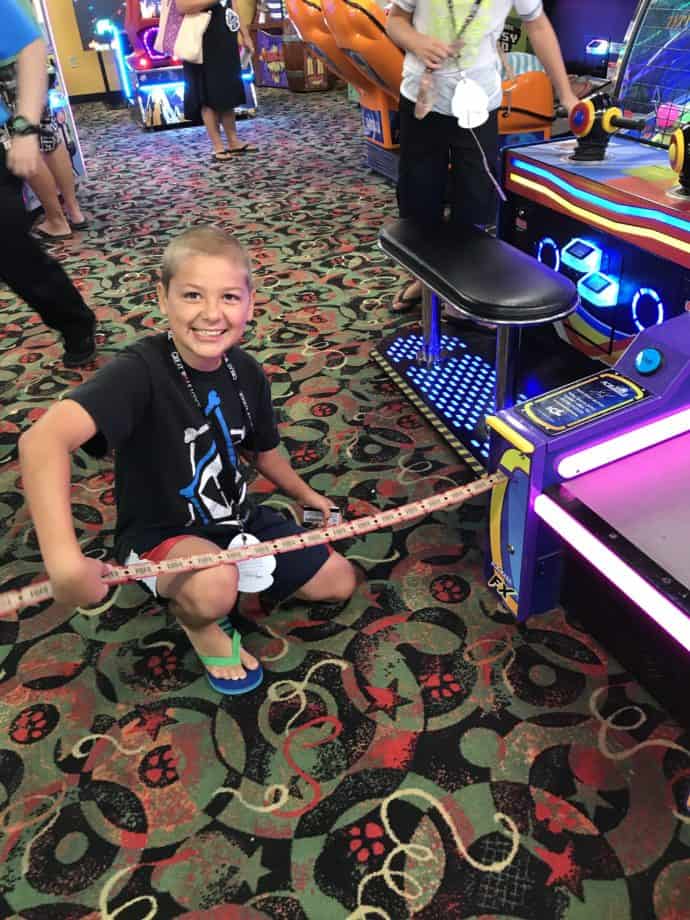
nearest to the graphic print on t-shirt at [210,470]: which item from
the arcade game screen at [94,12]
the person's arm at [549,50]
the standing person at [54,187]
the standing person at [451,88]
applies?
the standing person at [451,88]

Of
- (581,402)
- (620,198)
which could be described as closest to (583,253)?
(620,198)

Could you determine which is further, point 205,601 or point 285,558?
point 285,558

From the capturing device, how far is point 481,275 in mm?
1568

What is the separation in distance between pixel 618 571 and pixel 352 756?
52 cm

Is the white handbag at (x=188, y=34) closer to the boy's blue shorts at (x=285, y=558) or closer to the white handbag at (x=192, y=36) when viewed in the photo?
the white handbag at (x=192, y=36)

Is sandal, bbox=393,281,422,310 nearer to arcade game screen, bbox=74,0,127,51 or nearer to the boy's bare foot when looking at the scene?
the boy's bare foot

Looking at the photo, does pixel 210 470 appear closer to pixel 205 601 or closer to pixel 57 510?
pixel 205 601

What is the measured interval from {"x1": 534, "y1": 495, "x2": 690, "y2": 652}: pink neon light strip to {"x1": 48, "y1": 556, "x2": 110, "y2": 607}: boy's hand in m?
0.72

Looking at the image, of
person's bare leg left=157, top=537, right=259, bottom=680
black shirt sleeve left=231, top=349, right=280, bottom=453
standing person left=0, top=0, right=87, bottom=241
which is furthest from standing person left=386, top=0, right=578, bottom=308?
standing person left=0, top=0, right=87, bottom=241

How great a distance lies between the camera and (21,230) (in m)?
2.13

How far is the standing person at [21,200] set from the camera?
1.93 meters

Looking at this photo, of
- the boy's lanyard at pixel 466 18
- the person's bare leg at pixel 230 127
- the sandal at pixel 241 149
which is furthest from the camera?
the sandal at pixel 241 149

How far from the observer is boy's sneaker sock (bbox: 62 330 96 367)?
8.19 ft

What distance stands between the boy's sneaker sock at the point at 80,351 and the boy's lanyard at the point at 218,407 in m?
1.35
